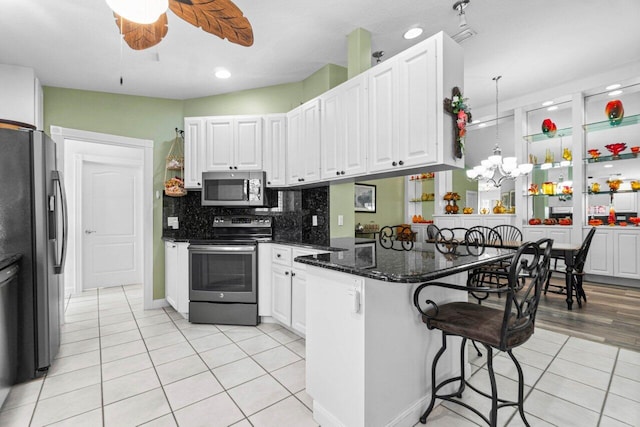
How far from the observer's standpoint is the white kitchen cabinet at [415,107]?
6.73ft

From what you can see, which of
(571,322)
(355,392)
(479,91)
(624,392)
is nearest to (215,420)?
(355,392)

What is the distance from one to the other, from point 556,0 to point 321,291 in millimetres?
3390

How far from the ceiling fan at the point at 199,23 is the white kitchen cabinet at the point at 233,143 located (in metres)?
0.91

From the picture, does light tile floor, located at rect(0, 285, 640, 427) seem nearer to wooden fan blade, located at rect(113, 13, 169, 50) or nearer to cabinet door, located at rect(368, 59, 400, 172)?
cabinet door, located at rect(368, 59, 400, 172)

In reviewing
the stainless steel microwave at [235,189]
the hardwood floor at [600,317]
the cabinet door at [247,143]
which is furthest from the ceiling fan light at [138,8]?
the hardwood floor at [600,317]

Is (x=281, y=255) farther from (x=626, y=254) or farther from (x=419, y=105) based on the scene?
(x=626, y=254)

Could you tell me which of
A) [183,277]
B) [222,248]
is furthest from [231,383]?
[183,277]

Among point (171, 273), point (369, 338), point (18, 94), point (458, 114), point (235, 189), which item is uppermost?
point (18, 94)

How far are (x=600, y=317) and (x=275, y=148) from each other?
13.2 ft

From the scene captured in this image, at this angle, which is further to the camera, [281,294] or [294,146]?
[294,146]

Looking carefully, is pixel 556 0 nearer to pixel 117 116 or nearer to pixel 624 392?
pixel 624 392

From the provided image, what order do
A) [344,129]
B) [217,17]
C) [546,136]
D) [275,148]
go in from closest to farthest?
[217,17] → [344,129] → [275,148] → [546,136]

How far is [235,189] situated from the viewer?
3.54m

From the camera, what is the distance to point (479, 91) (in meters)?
5.11
